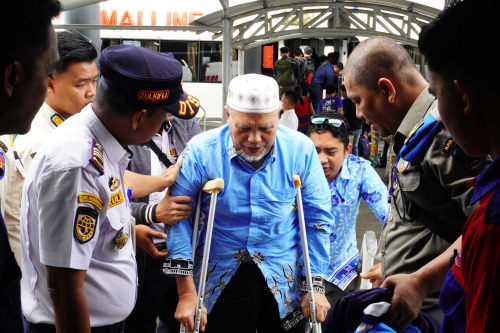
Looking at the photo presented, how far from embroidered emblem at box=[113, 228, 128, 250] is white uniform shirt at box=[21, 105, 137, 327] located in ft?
0.04

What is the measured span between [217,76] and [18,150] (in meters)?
14.3

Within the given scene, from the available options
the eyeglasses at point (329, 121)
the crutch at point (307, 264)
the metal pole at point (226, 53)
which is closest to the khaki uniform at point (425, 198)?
the crutch at point (307, 264)

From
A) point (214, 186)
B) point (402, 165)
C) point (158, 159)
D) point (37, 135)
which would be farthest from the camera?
point (158, 159)

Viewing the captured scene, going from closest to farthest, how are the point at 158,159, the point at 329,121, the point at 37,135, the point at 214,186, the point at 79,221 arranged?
the point at 79,221 → the point at 214,186 → the point at 37,135 → the point at 158,159 → the point at 329,121

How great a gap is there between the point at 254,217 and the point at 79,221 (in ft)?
3.77

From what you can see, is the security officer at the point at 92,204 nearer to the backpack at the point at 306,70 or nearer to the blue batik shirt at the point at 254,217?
the blue batik shirt at the point at 254,217

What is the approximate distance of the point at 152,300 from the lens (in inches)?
147

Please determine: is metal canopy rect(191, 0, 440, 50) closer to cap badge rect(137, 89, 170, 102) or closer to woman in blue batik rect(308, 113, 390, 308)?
woman in blue batik rect(308, 113, 390, 308)

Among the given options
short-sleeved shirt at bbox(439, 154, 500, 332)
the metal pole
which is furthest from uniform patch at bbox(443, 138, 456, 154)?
the metal pole

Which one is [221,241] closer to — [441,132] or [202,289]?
[202,289]

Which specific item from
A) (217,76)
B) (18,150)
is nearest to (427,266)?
(18,150)

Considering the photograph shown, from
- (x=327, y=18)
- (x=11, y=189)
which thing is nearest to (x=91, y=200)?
(x=11, y=189)

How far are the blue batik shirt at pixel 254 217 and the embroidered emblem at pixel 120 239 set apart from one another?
72cm

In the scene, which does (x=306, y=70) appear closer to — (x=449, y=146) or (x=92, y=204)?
(x=449, y=146)
